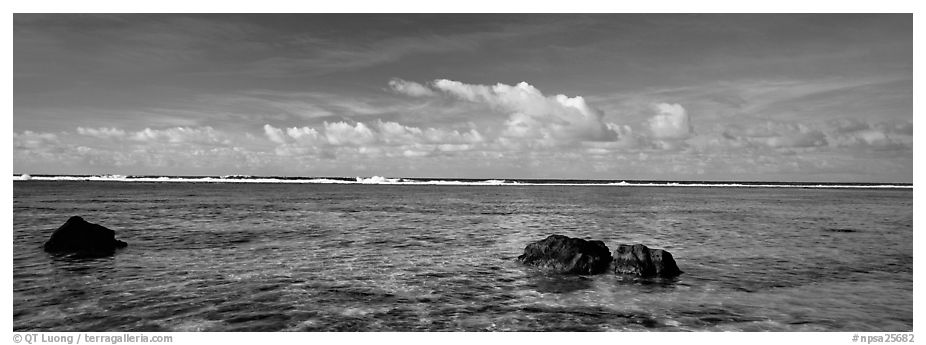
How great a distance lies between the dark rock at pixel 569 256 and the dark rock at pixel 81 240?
19904mm

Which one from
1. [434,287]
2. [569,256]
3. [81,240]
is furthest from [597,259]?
[81,240]

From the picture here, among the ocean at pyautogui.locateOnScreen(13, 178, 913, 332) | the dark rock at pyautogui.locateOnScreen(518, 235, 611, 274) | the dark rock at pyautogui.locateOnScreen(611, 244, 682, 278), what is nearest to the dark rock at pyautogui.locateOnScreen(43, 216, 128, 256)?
the ocean at pyautogui.locateOnScreen(13, 178, 913, 332)

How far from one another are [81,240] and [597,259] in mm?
24086

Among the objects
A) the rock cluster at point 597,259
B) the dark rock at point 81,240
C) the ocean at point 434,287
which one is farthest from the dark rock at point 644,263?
the dark rock at point 81,240

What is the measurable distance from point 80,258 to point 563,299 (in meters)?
20.8

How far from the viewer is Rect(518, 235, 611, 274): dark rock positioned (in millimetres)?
20266

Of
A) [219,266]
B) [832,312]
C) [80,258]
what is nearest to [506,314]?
[832,312]

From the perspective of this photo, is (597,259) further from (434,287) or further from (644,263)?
(434,287)

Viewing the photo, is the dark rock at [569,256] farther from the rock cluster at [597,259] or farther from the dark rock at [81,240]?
the dark rock at [81,240]

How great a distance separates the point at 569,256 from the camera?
20703mm

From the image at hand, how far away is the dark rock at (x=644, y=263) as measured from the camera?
19531mm

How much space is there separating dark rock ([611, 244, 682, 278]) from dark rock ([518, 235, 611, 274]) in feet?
2.68

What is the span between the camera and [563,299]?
52.2ft
